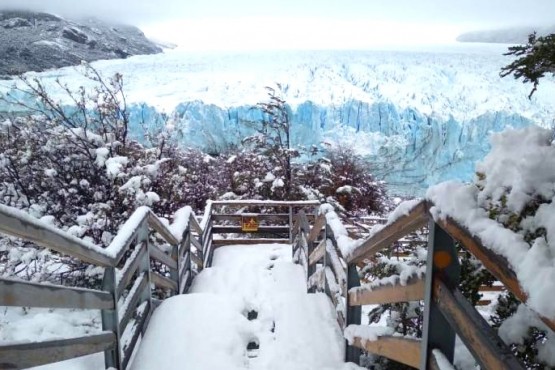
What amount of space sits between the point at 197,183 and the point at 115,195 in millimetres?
5804

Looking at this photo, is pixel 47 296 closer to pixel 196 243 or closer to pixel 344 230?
pixel 344 230

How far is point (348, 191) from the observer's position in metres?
11.8

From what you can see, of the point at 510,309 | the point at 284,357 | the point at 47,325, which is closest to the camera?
the point at 510,309

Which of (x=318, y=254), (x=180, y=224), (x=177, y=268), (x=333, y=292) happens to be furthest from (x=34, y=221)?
(x=180, y=224)

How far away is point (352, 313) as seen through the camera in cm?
295

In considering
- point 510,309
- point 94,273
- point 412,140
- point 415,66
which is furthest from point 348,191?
point 415,66

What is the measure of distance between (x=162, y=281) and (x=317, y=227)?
4.61ft

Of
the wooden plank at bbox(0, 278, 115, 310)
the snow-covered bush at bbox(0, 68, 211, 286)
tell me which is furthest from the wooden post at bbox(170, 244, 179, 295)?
the wooden plank at bbox(0, 278, 115, 310)

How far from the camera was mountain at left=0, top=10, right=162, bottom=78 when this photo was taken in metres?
23.7

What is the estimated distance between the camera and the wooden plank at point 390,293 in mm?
1784

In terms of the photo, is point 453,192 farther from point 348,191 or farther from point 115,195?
point 348,191

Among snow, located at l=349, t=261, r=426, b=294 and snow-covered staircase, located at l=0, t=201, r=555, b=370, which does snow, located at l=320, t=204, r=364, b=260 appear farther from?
snow, located at l=349, t=261, r=426, b=294

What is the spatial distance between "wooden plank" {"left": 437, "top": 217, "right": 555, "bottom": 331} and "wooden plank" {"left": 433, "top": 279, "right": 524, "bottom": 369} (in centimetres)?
17

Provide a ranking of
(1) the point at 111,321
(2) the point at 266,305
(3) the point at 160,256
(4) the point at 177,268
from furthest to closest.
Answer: (4) the point at 177,268 → (2) the point at 266,305 → (3) the point at 160,256 → (1) the point at 111,321
